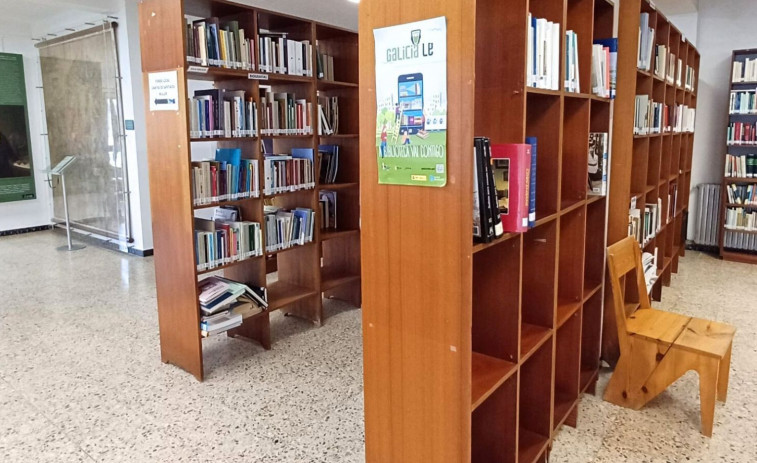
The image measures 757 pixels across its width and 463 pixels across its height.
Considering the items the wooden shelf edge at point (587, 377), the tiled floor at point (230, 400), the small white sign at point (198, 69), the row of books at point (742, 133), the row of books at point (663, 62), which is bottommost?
the tiled floor at point (230, 400)

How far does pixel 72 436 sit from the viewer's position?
2.73m

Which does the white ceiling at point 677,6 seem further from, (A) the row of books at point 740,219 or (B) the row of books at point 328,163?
(B) the row of books at point 328,163

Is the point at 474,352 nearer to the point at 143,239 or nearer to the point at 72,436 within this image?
the point at 72,436

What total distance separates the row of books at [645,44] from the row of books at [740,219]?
3535 mm

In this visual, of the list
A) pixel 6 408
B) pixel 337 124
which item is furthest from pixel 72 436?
pixel 337 124

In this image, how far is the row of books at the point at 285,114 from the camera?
376 cm

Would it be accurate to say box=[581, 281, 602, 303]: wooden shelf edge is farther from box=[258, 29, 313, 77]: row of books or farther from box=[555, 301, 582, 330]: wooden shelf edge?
box=[258, 29, 313, 77]: row of books

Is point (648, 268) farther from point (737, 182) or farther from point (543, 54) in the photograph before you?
point (737, 182)

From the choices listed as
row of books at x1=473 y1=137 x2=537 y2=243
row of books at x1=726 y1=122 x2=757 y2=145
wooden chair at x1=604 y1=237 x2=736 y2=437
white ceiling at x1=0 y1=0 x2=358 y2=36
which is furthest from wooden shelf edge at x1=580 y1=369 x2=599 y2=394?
white ceiling at x1=0 y1=0 x2=358 y2=36

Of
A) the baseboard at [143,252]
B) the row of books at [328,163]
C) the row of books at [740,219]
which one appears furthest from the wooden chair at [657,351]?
the baseboard at [143,252]

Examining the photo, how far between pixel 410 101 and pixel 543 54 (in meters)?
0.71

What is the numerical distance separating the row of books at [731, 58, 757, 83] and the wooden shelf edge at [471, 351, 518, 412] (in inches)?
231

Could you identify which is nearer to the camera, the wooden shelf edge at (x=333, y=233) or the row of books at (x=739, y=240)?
the wooden shelf edge at (x=333, y=233)

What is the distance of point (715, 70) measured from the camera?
6.45 m
